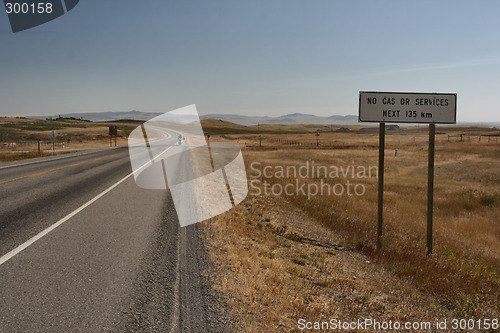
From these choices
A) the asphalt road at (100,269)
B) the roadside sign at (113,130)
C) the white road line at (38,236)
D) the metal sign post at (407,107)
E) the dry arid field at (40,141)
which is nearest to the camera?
the asphalt road at (100,269)

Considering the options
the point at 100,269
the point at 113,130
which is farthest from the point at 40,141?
the point at 100,269

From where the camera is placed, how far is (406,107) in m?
7.20

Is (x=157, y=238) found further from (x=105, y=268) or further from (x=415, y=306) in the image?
(x=415, y=306)

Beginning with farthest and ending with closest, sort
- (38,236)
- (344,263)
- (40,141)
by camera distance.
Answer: (40,141)
(344,263)
(38,236)

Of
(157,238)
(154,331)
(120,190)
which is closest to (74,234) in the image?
(157,238)

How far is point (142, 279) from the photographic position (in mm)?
4535

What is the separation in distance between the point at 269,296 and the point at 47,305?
106 inches

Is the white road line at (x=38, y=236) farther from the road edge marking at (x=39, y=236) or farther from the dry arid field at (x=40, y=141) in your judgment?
the dry arid field at (x=40, y=141)

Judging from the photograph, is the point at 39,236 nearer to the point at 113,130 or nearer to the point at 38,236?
the point at 38,236

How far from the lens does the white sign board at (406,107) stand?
23.4ft

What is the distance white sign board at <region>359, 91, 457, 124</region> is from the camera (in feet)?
23.4

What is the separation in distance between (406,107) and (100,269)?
22.5 feet

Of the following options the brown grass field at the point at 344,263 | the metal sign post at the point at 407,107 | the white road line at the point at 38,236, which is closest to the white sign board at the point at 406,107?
the metal sign post at the point at 407,107

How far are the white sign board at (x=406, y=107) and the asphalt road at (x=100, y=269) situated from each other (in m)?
4.71
